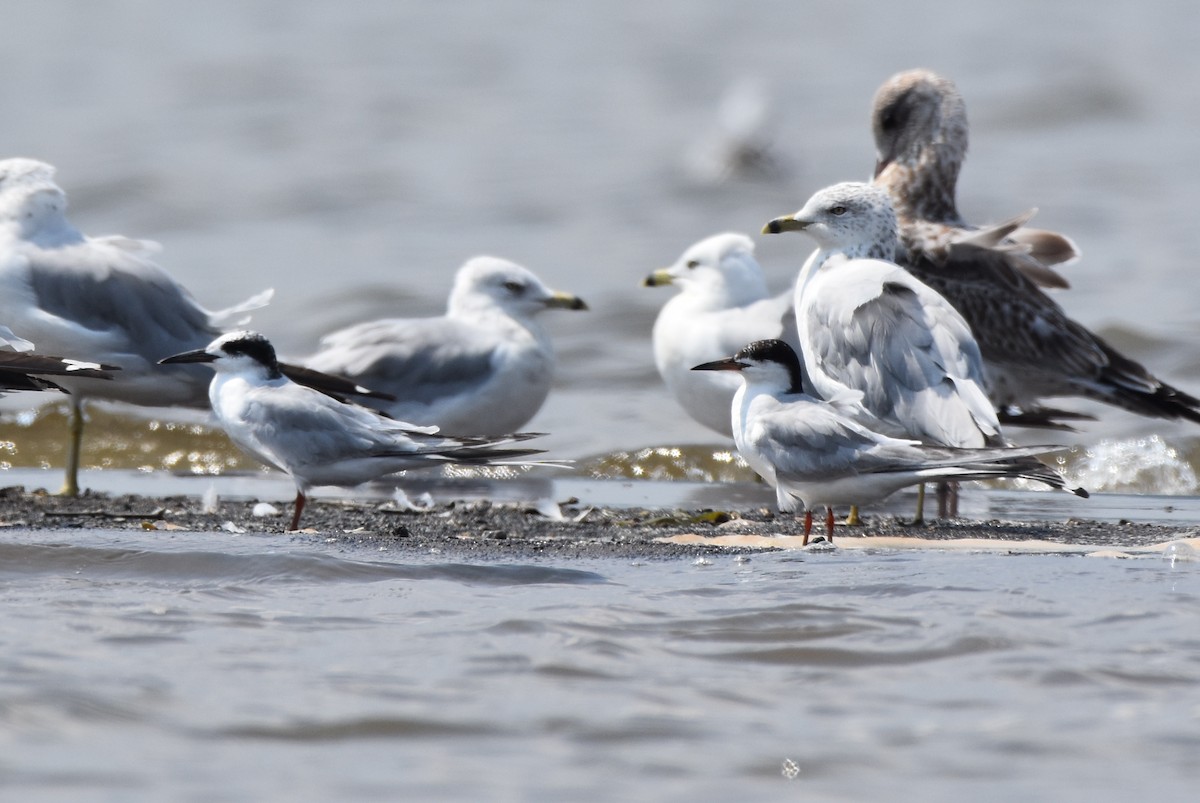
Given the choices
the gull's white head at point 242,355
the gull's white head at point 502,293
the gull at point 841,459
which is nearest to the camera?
the gull at point 841,459

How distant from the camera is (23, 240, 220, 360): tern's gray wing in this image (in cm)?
723

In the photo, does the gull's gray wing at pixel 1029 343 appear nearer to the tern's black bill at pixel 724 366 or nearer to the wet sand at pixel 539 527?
the wet sand at pixel 539 527

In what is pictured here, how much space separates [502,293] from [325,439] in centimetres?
306

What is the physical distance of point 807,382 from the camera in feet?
22.8

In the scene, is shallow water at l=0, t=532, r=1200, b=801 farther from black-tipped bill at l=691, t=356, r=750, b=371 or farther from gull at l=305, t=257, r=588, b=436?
gull at l=305, t=257, r=588, b=436

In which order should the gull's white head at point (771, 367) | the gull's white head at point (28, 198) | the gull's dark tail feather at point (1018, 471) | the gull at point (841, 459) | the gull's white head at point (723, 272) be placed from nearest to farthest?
the gull's dark tail feather at point (1018, 471), the gull at point (841, 459), the gull's white head at point (771, 367), the gull's white head at point (28, 198), the gull's white head at point (723, 272)

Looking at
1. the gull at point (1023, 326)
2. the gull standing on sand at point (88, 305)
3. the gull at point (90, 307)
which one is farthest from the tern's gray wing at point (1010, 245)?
the gull standing on sand at point (88, 305)

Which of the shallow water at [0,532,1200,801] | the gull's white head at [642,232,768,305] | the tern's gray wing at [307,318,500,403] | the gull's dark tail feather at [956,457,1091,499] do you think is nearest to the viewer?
the shallow water at [0,532,1200,801]

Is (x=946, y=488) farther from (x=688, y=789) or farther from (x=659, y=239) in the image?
(x=659, y=239)

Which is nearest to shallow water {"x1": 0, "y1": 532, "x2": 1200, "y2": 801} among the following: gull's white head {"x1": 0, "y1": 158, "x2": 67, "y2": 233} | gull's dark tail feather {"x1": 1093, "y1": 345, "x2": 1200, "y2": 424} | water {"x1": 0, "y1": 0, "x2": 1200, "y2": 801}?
water {"x1": 0, "y1": 0, "x2": 1200, "y2": 801}

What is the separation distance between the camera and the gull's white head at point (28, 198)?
7.48m

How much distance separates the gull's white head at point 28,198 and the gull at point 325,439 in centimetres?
207

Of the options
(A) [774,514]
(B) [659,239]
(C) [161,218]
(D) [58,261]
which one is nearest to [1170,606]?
(A) [774,514]

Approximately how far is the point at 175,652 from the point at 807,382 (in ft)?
11.5
